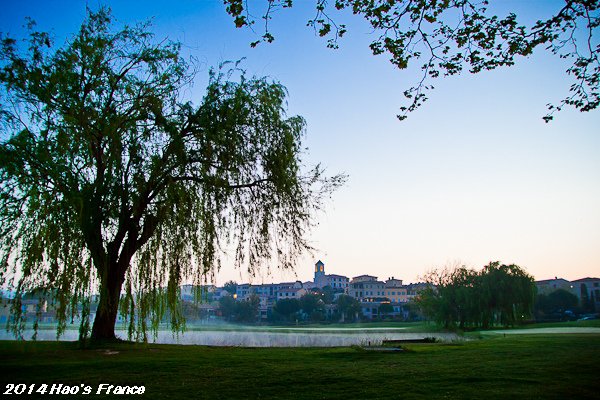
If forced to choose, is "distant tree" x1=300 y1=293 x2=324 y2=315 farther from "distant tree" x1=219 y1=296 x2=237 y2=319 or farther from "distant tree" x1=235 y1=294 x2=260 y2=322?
"distant tree" x1=219 y1=296 x2=237 y2=319

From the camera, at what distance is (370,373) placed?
9.00 meters

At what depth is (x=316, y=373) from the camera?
354 inches

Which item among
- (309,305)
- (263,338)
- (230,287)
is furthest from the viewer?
(230,287)

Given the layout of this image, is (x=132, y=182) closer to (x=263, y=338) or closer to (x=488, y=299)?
(x=263, y=338)

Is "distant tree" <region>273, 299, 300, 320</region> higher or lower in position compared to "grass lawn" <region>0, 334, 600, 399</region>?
lower

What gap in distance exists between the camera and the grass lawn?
23.6ft

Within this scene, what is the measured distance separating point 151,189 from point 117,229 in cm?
159

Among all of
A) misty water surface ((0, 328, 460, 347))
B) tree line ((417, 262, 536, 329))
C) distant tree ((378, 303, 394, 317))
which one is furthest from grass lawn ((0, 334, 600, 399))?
distant tree ((378, 303, 394, 317))

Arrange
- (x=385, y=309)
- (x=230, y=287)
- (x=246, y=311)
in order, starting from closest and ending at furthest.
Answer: (x=246, y=311) → (x=385, y=309) → (x=230, y=287)

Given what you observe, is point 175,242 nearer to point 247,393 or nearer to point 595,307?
point 247,393

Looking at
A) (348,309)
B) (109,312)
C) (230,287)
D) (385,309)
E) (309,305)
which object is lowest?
(385,309)

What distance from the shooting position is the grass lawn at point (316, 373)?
23.6 ft

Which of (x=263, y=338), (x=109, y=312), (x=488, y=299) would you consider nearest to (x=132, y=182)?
(x=109, y=312)

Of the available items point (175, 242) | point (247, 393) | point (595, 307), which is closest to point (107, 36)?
point (175, 242)
